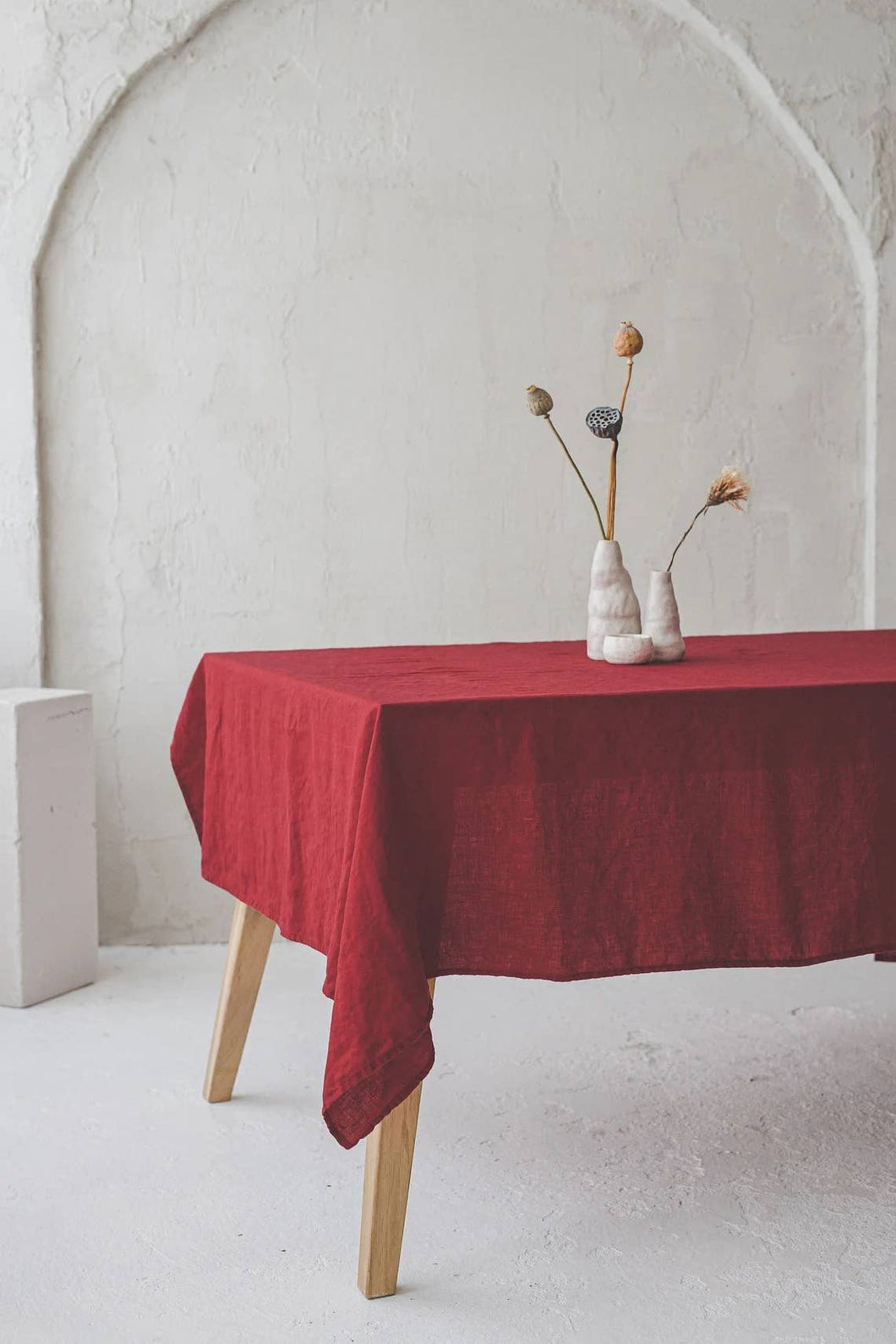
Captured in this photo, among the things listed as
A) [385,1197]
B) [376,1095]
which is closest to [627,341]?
[376,1095]

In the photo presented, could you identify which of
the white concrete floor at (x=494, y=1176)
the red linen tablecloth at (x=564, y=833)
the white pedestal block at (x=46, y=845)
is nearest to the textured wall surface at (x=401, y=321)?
the white pedestal block at (x=46, y=845)

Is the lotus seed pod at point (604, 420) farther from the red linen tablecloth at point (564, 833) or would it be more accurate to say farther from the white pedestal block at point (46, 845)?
the white pedestal block at point (46, 845)

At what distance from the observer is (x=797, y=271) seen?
12.4 ft

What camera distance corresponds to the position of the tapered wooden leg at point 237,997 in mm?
2420

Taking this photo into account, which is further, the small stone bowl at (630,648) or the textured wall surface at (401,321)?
the textured wall surface at (401,321)

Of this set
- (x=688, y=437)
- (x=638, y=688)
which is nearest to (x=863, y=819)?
(x=638, y=688)

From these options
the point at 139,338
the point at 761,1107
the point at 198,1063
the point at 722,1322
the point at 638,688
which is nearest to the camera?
the point at 722,1322

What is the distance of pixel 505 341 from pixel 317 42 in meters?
0.90

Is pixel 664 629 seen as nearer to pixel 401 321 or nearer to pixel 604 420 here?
pixel 604 420

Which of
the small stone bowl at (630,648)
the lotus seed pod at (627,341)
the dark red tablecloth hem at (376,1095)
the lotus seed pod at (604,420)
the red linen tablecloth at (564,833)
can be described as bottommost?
the dark red tablecloth hem at (376,1095)

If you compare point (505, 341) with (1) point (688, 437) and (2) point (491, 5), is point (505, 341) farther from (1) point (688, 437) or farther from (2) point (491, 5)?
(2) point (491, 5)

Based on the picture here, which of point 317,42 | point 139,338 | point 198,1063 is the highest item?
point 317,42

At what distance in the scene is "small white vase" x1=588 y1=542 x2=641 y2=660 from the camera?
233 centimetres

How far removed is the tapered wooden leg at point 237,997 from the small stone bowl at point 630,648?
77cm
